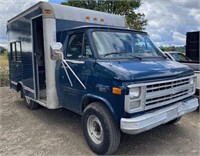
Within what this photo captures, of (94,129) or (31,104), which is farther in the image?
(31,104)

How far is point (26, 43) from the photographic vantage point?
599 cm

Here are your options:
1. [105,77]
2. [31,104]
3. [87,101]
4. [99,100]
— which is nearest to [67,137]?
[87,101]

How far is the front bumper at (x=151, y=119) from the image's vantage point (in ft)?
11.0

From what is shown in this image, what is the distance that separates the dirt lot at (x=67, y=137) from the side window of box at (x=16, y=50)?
1797 mm

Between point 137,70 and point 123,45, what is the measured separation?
100 cm

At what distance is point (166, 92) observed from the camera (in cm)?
381

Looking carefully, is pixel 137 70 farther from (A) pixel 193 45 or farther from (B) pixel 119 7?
(B) pixel 119 7

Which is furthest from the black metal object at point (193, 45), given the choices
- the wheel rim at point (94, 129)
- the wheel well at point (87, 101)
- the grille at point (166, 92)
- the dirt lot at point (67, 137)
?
the wheel rim at point (94, 129)

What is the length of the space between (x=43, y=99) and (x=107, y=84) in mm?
2732

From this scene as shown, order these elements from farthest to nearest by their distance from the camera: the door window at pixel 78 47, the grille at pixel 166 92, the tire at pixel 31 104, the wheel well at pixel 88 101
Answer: the tire at pixel 31 104, the door window at pixel 78 47, the wheel well at pixel 88 101, the grille at pixel 166 92

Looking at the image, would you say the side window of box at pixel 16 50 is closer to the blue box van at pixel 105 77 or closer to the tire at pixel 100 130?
the blue box van at pixel 105 77

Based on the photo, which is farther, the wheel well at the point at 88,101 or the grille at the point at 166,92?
the wheel well at the point at 88,101

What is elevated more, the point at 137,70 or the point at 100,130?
the point at 137,70

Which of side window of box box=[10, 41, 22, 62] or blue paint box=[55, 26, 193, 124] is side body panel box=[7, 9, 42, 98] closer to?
side window of box box=[10, 41, 22, 62]
